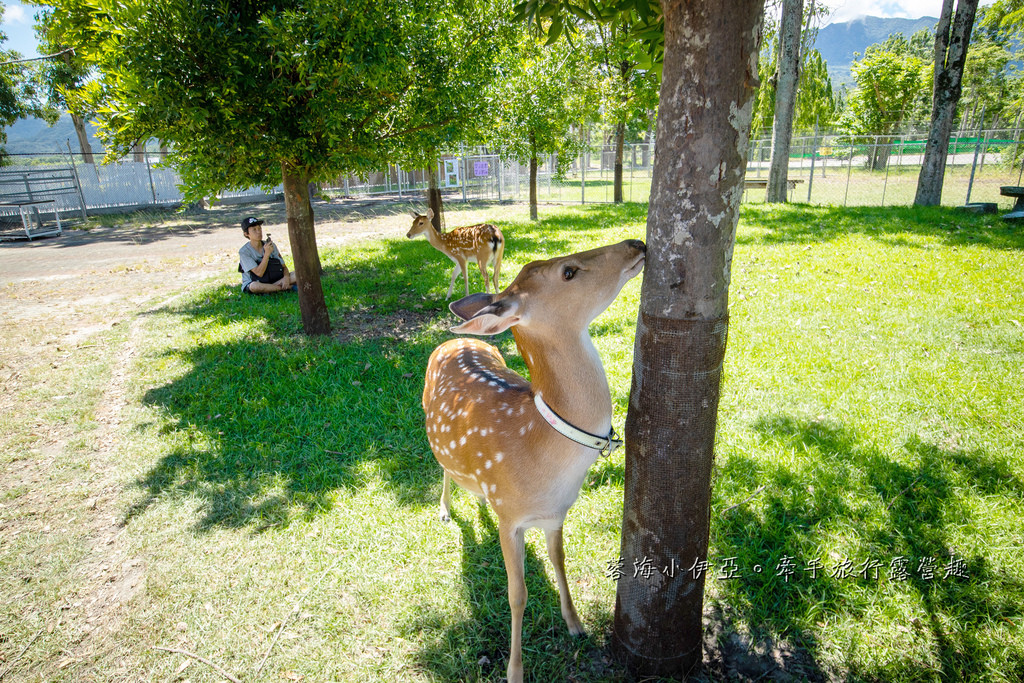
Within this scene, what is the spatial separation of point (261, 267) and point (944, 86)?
15.9 metres

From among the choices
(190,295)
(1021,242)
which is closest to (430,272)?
(190,295)

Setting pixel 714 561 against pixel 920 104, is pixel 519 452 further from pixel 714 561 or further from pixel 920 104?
pixel 920 104

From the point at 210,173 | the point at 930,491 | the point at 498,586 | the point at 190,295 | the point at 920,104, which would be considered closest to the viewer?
the point at 498,586

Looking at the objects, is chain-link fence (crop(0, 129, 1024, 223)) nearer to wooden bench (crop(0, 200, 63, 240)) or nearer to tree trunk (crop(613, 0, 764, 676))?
wooden bench (crop(0, 200, 63, 240))

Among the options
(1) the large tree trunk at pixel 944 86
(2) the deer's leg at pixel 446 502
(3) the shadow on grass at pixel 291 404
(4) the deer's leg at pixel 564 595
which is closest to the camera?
(4) the deer's leg at pixel 564 595

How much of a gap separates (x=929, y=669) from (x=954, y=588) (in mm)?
593

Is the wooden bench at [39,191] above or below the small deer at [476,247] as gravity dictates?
above

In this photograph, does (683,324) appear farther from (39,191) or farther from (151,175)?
(151,175)

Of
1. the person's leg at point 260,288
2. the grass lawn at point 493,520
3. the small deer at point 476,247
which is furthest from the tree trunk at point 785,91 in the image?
the person's leg at point 260,288

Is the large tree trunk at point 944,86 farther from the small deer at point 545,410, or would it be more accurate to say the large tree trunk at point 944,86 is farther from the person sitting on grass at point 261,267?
the small deer at point 545,410

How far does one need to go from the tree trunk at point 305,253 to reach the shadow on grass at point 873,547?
510 cm

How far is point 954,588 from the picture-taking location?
278cm

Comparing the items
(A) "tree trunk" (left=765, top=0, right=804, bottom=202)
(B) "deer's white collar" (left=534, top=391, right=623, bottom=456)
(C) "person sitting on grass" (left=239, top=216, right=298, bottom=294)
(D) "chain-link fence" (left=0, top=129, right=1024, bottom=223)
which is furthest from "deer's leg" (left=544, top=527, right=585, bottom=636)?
(A) "tree trunk" (left=765, top=0, right=804, bottom=202)

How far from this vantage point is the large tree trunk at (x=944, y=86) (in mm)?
12781
